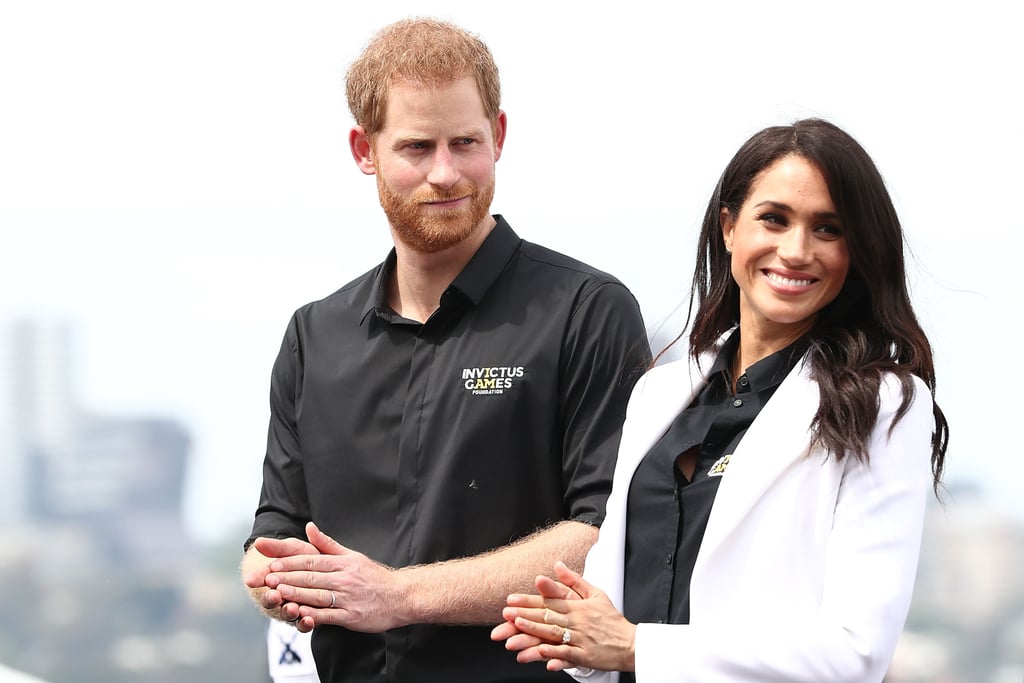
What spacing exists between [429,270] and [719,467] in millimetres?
911

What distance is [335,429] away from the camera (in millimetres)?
2822

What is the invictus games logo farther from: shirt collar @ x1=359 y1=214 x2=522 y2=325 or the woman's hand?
the woman's hand

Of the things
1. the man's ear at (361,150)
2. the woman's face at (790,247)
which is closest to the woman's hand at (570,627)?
the woman's face at (790,247)

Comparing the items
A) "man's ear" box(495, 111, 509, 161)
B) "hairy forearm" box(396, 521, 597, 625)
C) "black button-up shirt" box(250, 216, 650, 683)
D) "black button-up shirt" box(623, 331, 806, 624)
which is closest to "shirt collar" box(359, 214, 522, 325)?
"black button-up shirt" box(250, 216, 650, 683)

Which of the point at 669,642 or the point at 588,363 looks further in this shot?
the point at 588,363

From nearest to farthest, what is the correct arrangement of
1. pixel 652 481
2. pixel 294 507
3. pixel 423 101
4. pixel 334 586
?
pixel 652 481, pixel 334 586, pixel 423 101, pixel 294 507

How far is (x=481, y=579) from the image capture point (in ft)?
8.39

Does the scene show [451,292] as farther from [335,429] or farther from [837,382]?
[837,382]

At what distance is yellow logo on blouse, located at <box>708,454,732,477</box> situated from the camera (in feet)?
7.06

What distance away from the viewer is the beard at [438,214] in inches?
106

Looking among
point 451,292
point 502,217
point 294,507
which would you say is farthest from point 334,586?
point 502,217

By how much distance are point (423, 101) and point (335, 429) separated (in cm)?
71

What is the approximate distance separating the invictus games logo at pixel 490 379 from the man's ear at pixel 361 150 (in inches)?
19.5

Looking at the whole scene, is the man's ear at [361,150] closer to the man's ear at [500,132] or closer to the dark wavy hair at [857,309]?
the man's ear at [500,132]
